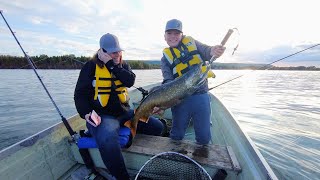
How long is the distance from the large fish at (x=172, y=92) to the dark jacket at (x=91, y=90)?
46 cm

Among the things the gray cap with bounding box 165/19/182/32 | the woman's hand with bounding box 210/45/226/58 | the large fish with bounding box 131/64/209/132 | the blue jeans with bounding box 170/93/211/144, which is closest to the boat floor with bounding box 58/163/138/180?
the large fish with bounding box 131/64/209/132

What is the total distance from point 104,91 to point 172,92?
3.74 feet

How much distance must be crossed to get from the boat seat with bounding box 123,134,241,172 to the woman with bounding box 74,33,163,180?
0.45 metres

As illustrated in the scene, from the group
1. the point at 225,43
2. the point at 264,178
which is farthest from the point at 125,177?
the point at 225,43

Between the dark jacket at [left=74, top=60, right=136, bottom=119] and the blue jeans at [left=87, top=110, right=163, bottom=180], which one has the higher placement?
the dark jacket at [left=74, top=60, right=136, bottom=119]

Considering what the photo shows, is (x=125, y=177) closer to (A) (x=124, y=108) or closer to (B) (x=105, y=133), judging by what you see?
(B) (x=105, y=133)

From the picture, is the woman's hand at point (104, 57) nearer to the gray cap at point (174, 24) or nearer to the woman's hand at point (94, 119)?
the woman's hand at point (94, 119)

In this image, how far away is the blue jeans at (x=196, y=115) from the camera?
4.27 metres

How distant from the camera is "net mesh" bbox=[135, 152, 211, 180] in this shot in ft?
10.9

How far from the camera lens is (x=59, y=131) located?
4598mm

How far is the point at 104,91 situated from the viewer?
415 centimetres

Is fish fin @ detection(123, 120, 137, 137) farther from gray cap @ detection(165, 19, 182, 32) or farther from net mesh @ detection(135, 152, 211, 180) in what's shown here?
gray cap @ detection(165, 19, 182, 32)

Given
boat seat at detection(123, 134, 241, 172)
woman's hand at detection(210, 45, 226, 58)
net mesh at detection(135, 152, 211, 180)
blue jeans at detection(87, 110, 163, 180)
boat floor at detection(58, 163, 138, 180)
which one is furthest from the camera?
boat floor at detection(58, 163, 138, 180)

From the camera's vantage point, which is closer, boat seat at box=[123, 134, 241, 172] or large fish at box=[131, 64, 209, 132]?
boat seat at box=[123, 134, 241, 172]
